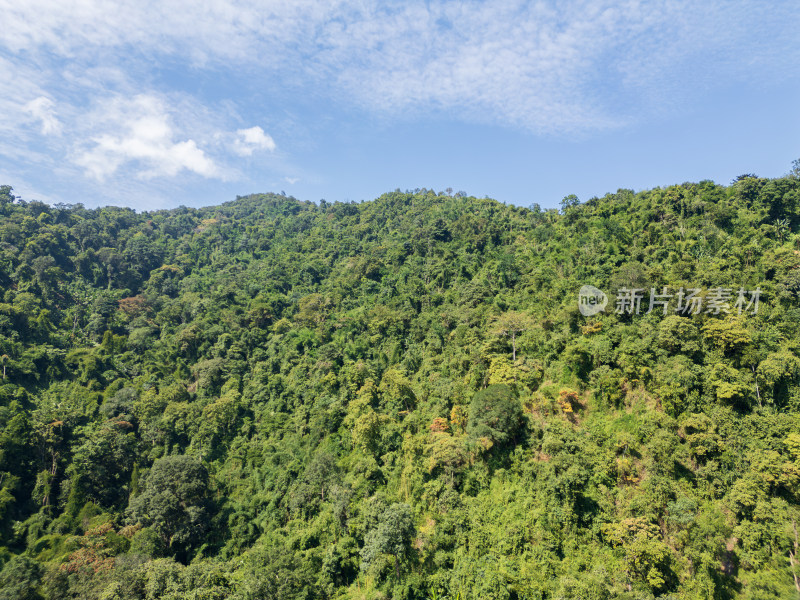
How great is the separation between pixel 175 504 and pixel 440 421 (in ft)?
73.0

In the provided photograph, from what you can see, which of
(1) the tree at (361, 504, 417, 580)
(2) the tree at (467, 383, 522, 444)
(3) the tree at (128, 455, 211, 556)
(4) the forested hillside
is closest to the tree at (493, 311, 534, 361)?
(4) the forested hillside

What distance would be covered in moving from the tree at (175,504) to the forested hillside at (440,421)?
18 cm

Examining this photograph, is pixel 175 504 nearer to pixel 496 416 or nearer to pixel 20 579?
pixel 20 579

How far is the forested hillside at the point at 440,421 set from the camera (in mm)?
21062

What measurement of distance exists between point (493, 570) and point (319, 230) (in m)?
78.0

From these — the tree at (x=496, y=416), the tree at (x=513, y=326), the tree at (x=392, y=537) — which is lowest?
the tree at (x=392, y=537)

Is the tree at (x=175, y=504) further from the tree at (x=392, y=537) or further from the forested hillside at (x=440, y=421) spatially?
the tree at (x=392, y=537)

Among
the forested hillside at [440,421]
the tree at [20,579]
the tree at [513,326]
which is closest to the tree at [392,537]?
the forested hillside at [440,421]

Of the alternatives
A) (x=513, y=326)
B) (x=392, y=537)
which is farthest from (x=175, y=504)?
(x=513, y=326)

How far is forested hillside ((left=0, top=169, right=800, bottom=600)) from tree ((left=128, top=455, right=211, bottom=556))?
178 mm

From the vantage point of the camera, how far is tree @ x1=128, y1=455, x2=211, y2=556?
→ 32.2 metres

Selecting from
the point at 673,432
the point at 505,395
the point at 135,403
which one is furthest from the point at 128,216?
the point at 673,432

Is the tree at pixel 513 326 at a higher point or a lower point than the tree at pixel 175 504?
higher

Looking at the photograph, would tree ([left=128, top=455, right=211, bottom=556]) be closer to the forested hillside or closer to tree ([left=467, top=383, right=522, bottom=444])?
the forested hillside
